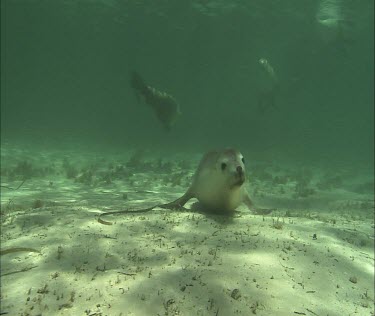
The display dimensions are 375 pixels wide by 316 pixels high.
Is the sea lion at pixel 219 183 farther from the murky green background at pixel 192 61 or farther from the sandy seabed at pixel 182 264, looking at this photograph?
the murky green background at pixel 192 61

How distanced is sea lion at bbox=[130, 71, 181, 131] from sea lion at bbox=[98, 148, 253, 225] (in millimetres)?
8751

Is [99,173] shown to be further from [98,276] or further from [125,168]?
[98,276]

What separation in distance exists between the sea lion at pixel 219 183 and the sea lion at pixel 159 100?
8.75m

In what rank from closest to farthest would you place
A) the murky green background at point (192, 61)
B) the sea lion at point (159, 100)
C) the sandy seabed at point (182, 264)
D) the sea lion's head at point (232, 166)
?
the sandy seabed at point (182, 264), the sea lion's head at point (232, 166), the sea lion at point (159, 100), the murky green background at point (192, 61)

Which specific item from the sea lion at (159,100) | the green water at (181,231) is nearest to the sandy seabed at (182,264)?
the green water at (181,231)

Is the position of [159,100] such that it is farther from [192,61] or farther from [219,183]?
[192,61]

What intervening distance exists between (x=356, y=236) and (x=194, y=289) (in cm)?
375

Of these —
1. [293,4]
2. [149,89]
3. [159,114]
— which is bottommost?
[159,114]

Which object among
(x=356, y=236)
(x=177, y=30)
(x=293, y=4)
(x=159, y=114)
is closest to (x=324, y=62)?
(x=177, y=30)

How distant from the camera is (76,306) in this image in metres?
3.11

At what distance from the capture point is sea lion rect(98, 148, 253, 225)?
5430 millimetres

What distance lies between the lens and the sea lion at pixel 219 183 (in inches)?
214

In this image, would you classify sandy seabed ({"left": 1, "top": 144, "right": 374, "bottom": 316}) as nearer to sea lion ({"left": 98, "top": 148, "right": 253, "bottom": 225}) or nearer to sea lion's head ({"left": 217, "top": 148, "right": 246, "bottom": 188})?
sea lion ({"left": 98, "top": 148, "right": 253, "bottom": 225})

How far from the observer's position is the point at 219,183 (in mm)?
5836
